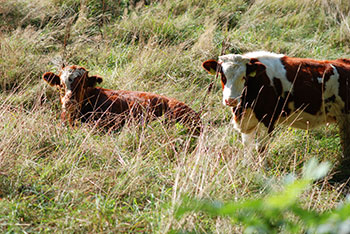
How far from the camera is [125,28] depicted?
29.8 ft

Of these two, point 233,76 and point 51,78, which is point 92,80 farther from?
point 233,76

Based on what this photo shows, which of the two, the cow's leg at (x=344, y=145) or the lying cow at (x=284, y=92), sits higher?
the lying cow at (x=284, y=92)

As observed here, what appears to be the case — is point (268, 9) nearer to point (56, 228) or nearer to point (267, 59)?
point (267, 59)

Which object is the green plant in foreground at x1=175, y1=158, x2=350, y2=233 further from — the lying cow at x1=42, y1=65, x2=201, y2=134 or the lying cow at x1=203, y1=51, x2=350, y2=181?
the lying cow at x1=42, y1=65, x2=201, y2=134

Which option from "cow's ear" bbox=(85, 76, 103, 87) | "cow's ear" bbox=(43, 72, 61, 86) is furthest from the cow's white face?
"cow's ear" bbox=(43, 72, 61, 86)

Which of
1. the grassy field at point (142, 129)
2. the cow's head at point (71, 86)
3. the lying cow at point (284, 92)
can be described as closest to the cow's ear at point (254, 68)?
the lying cow at point (284, 92)

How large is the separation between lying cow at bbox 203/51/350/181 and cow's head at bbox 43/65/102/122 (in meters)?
2.04

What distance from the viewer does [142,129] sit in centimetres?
455

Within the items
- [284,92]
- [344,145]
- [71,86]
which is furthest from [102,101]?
[344,145]

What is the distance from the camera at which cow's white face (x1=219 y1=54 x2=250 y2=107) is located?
489 cm

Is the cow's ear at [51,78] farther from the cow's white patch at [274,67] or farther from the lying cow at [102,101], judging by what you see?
the cow's white patch at [274,67]

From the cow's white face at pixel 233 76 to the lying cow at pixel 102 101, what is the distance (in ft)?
→ 3.15

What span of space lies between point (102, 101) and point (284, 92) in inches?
104

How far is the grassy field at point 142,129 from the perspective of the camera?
3.13m
